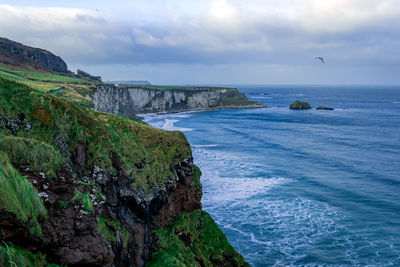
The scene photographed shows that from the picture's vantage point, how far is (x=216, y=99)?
166 m

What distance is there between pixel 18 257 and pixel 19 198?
1.74 metres

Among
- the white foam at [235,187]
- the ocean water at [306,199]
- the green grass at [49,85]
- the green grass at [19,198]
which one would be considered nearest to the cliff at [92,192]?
the green grass at [19,198]

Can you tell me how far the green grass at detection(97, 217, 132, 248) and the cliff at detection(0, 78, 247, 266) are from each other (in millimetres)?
45

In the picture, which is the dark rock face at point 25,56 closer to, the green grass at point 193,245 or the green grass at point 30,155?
the green grass at point 193,245

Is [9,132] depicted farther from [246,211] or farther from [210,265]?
[246,211]

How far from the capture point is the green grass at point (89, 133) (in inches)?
524

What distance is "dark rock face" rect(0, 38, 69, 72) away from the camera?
78600 mm

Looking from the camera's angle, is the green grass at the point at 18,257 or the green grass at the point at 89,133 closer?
the green grass at the point at 18,257

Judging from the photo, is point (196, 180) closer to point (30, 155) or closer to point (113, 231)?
point (113, 231)

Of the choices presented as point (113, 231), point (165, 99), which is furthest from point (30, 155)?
point (165, 99)

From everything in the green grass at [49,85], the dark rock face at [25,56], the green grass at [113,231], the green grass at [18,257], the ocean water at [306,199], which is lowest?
the ocean water at [306,199]

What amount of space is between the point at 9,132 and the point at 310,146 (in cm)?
5345

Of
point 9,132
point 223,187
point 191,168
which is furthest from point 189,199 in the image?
point 223,187

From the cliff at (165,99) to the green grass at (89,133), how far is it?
275 feet
